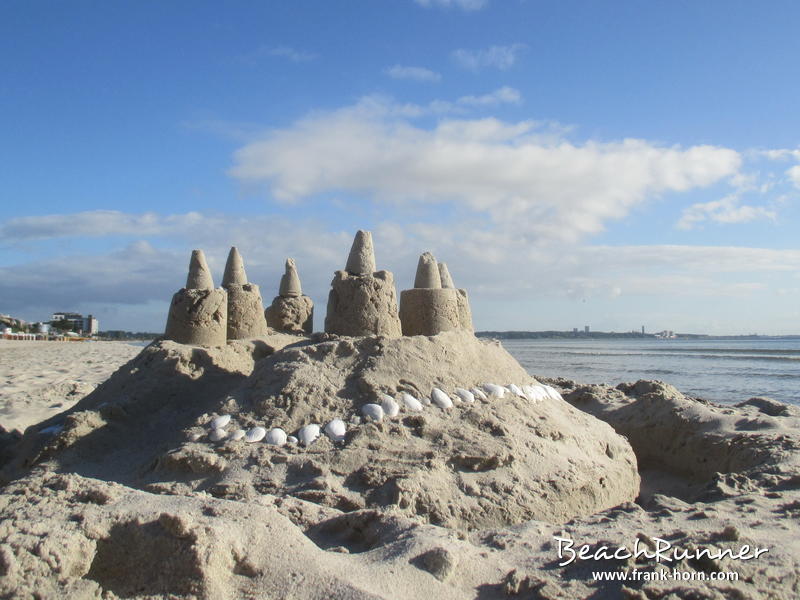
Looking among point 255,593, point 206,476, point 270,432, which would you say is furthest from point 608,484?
point 255,593

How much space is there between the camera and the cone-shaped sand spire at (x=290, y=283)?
33.1ft

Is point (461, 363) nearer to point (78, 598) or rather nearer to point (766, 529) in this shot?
point (766, 529)

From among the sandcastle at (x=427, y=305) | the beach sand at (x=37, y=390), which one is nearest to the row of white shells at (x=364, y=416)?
the sandcastle at (x=427, y=305)

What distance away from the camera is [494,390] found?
521cm

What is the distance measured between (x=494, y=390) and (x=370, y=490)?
5.60 ft

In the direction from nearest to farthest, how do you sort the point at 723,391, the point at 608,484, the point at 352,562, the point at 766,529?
the point at 352,562 < the point at 766,529 < the point at 608,484 < the point at 723,391

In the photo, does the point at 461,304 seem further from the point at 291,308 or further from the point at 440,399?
the point at 440,399

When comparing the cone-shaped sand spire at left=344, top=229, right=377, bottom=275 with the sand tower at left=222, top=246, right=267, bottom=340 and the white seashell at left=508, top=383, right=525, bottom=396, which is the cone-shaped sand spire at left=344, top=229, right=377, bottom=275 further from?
the white seashell at left=508, top=383, right=525, bottom=396

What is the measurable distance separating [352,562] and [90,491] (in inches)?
47.7

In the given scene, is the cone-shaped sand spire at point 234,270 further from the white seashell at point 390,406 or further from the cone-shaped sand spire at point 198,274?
the white seashell at point 390,406

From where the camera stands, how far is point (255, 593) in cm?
237

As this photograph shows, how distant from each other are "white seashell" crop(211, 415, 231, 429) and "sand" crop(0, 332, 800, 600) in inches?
4.3

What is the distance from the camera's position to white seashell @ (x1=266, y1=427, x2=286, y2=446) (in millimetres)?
4269

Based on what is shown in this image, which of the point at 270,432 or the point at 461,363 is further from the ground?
the point at 461,363
